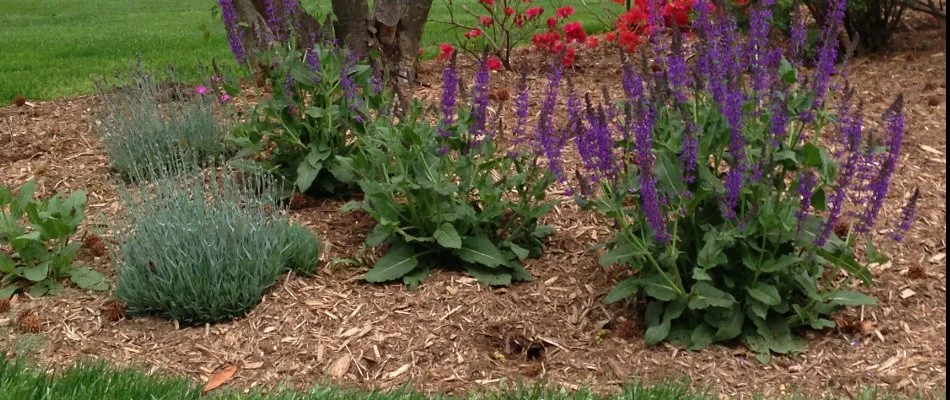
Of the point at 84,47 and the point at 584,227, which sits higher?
the point at 584,227

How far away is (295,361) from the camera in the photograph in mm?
3621

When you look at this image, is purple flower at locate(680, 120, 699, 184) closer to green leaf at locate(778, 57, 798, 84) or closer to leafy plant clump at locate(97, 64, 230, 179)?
green leaf at locate(778, 57, 798, 84)

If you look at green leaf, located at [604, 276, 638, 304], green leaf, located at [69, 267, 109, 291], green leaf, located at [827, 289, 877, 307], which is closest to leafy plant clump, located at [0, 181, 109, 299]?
green leaf, located at [69, 267, 109, 291]

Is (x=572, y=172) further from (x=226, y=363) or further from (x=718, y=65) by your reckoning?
(x=226, y=363)

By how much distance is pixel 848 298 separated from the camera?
11.5 ft

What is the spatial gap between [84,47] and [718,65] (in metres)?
9.80

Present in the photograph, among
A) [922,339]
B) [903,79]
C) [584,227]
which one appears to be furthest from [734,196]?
[903,79]

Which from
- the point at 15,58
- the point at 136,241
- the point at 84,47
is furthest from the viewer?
the point at 84,47

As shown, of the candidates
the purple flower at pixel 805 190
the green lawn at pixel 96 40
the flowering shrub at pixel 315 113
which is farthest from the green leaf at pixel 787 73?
the green lawn at pixel 96 40

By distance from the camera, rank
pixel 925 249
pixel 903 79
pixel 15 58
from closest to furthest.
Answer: pixel 925 249 < pixel 903 79 < pixel 15 58

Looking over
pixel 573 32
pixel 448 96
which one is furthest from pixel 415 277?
pixel 573 32

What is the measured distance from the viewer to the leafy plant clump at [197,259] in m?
3.82

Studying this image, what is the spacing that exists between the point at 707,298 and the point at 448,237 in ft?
3.54

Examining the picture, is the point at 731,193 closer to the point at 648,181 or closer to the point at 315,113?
the point at 648,181
